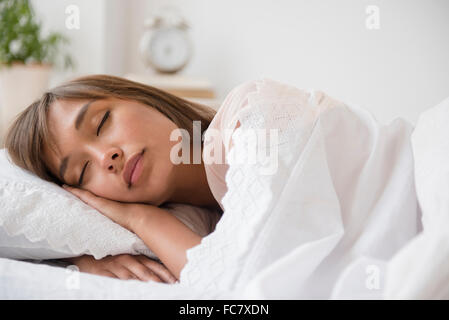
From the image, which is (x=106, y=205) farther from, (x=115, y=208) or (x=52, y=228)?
(x=52, y=228)

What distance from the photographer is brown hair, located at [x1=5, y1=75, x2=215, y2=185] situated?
1.04m

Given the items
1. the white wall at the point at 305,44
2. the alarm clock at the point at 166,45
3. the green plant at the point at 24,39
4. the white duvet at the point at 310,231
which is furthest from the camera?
the green plant at the point at 24,39

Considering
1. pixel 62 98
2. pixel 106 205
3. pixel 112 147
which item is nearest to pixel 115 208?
pixel 106 205

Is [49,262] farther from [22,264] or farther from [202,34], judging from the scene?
[202,34]

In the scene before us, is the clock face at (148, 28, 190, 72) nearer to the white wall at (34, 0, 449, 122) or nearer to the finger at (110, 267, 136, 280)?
the white wall at (34, 0, 449, 122)

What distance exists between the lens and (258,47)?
7.16 feet

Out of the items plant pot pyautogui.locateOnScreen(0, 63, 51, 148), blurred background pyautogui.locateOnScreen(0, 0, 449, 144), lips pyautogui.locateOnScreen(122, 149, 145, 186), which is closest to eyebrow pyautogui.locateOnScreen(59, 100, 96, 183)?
lips pyautogui.locateOnScreen(122, 149, 145, 186)

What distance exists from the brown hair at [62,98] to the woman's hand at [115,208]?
0.38 ft

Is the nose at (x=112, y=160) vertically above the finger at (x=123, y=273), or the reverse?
the nose at (x=112, y=160)

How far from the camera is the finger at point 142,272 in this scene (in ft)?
2.75

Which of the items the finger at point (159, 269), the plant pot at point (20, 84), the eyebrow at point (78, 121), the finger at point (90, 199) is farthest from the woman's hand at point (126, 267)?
the plant pot at point (20, 84)

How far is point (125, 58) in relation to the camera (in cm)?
295

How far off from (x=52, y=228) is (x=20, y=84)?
2.18 meters

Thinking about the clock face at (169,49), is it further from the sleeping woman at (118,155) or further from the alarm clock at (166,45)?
the sleeping woman at (118,155)
